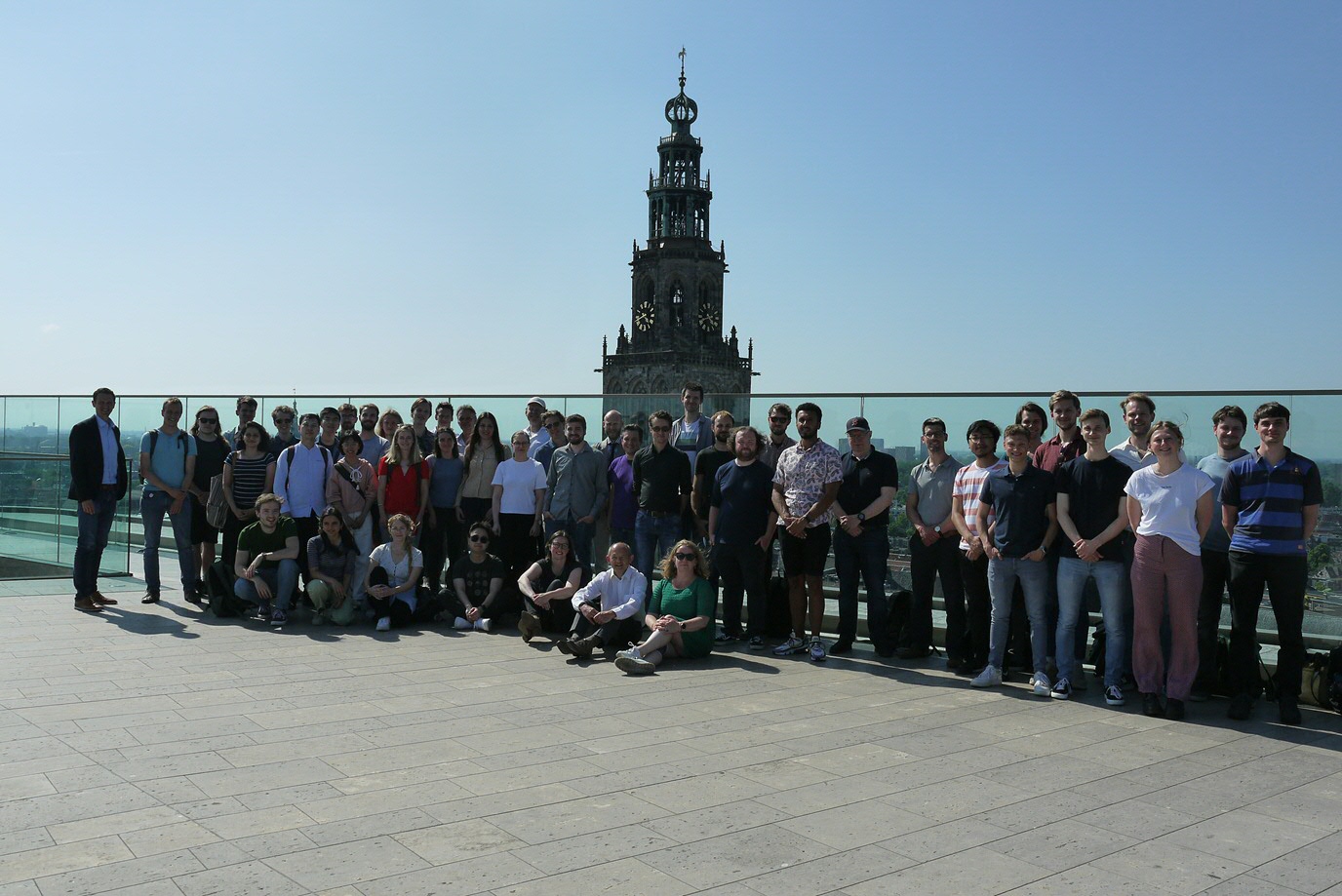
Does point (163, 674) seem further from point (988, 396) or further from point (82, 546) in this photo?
point (988, 396)

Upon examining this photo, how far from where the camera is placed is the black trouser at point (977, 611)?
7875 mm

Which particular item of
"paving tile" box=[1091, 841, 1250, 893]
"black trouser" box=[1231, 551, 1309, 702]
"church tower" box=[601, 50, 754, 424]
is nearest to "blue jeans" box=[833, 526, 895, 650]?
"black trouser" box=[1231, 551, 1309, 702]

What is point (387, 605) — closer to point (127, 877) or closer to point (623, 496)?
point (623, 496)

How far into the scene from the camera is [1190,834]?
4.55m

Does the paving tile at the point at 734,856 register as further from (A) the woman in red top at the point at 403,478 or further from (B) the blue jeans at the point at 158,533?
(B) the blue jeans at the point at 158,533

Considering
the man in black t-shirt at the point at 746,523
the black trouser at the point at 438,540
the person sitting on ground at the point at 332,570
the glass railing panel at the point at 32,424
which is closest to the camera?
the man in black t-shirt at the point at 746,523

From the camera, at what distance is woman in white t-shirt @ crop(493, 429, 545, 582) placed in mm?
9922

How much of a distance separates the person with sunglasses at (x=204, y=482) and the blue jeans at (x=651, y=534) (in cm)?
403

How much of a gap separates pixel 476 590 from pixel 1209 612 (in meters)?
5.59

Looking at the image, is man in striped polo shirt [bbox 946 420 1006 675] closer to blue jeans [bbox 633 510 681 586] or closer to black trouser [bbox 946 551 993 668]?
black trouser [bbox 946 551 993 668]

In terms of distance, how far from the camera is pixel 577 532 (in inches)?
388

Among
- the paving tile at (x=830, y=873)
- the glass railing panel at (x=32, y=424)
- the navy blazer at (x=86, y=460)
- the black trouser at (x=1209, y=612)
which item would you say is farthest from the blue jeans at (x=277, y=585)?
the glass railing panel at (x=32, y=424)

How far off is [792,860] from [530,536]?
6.16 m

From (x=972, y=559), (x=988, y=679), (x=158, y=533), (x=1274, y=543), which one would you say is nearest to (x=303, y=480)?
(x=158, y=533)
